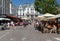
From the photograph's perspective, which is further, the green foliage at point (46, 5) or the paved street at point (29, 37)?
the green foliage at point (46, 5)

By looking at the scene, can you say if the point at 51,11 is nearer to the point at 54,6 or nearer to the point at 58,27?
the point at 54,6

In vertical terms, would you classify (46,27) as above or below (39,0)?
below

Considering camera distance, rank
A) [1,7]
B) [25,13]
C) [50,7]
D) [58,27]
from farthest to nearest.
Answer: [25,13]
[1,7]
[50,7]
[58,27]

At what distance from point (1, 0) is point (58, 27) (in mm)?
62462

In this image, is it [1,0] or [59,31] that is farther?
[1,0]

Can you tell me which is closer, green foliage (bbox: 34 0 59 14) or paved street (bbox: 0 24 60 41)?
paved street (bbox: 0 24 60 41)

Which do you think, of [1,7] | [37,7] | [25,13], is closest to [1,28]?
A: [37,7]

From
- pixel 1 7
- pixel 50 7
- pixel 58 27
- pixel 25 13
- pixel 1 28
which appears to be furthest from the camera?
pixel 25 13

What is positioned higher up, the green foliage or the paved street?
the green foliage

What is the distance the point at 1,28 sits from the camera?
5003 centimetres

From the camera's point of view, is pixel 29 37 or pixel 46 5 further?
pixel 46 5

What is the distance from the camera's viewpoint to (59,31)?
117 ft

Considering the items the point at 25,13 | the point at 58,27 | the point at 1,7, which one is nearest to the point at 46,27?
the point at 58,27

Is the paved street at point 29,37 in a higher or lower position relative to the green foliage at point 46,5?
lower
